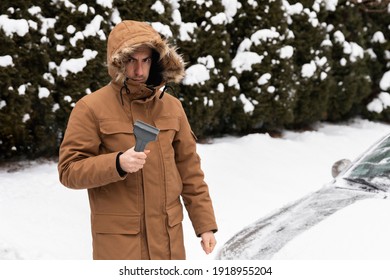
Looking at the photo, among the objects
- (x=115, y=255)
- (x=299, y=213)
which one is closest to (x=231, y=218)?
(x=299, y=213)

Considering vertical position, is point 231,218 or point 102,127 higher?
point 102,127

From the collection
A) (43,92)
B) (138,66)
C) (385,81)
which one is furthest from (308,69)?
(138,66)

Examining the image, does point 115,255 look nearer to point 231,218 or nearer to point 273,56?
point 231,218

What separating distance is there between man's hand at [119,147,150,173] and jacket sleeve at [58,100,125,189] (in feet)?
0.21

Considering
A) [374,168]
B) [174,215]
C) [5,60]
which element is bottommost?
[374,168]

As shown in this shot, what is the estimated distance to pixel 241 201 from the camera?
18.5 ft

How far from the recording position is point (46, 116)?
17.6ft

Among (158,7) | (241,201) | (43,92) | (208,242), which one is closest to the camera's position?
(208,242)

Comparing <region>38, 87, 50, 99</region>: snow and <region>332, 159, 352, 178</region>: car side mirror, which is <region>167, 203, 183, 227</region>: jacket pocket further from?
<region>38, 87, 50, 99</region>: snow

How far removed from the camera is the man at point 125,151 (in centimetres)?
221

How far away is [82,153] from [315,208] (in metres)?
1.35

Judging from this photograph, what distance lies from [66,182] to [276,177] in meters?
4.33

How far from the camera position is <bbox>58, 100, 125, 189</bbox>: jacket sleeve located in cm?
212

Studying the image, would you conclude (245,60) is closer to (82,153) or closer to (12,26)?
(12,26)
